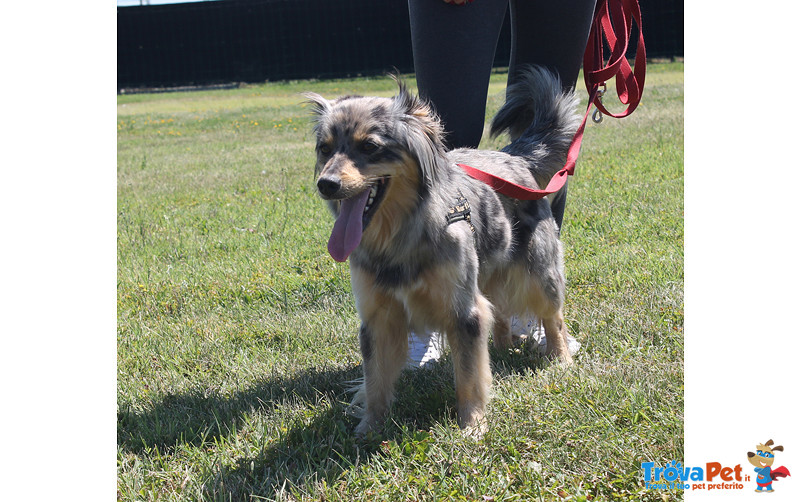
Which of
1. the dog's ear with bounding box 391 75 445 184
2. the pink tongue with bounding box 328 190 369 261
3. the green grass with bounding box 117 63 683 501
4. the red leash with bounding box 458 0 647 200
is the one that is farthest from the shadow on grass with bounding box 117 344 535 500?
the dog's ear with bounding box 391 75 445 184

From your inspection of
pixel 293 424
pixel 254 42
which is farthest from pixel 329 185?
pixel 254 42

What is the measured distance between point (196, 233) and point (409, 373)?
347 cm

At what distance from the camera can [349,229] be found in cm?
277

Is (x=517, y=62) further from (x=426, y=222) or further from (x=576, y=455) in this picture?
(x=576, y=455)

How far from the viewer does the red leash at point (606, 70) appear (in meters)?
3.42

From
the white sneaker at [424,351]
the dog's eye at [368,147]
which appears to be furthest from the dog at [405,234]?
the white sneaker at [424,351]

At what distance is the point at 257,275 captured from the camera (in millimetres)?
4957

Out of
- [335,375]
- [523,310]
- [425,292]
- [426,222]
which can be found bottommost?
[335,375]

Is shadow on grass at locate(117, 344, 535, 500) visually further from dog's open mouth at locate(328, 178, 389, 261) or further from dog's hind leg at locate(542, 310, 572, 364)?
dog's open mouth at locate(328, 178, 389, 261)

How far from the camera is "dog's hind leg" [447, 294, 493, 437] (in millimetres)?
2994

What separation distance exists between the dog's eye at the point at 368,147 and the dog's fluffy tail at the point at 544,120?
1.33m

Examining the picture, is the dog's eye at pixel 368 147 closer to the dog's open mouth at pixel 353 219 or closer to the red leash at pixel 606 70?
the dog's open mouth at pixel 353 219
